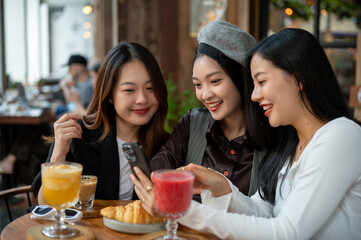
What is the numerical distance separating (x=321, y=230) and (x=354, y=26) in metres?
4.03

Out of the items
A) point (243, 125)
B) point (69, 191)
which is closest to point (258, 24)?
point (243, 125)

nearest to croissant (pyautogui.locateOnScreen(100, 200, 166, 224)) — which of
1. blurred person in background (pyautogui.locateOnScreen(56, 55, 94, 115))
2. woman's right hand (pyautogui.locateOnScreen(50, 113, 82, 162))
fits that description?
woman's right hand (pyautogui.locateOnScreen(50, 113, 82, 162))

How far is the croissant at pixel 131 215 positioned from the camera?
160 centimetres

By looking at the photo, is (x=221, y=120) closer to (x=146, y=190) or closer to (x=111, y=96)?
(x=111, y=96)

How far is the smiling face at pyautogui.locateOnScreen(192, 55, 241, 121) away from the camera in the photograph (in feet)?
A: 6.62

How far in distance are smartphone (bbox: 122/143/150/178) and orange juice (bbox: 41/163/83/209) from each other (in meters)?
0.19

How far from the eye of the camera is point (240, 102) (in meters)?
2.13

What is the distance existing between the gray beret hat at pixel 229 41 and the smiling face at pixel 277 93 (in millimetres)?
390

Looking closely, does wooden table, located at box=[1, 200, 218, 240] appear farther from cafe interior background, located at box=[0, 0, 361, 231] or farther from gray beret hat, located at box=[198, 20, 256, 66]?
cafe interior background, located at box=[0, 0, 361, 231]

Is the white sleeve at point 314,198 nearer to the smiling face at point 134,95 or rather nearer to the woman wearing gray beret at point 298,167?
the woman wearing gray beret at point 298,167

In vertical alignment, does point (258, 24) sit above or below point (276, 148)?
above

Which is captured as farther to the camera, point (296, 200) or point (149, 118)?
point (149, 118)

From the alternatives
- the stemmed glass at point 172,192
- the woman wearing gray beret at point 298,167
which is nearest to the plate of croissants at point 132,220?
the woman wearing gray beret at point 298,167

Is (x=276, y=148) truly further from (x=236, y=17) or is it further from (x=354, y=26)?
(x=354, y=26)
